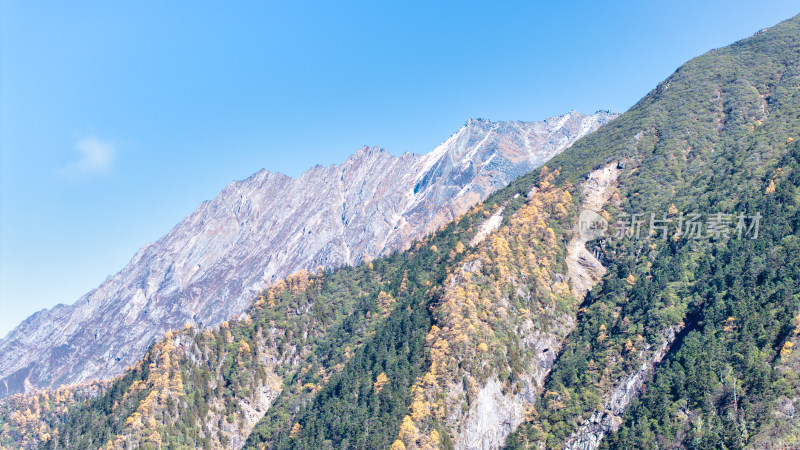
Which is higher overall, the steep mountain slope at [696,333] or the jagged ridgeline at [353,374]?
the jagged ridgeline at [353,374]

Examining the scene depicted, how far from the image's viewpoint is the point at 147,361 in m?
186

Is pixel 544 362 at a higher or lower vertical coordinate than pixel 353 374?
lower

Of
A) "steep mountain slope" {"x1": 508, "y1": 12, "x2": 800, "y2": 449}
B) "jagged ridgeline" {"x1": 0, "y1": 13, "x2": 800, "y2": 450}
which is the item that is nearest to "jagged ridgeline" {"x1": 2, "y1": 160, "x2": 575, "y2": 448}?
"jagged ridgeline" {"x1": 0, "y1": 13, "x2": 800, "y2": 450}

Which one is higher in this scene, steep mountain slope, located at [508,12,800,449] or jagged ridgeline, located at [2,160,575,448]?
jagged ridgeline, located at [2,160,575,448]

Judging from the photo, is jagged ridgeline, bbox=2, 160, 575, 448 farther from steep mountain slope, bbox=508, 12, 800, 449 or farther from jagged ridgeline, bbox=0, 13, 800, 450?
steep mountain slope, bbox=508, 12, 800, 449

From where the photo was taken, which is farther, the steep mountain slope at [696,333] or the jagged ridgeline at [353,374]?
the jagged ridgeline at [353,374]

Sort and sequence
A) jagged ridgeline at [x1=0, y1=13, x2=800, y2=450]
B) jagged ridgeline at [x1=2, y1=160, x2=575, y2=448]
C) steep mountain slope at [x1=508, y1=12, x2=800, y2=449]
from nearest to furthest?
1. steep mountain slope at [x1=508, y1=12, x2=800, y2=449]
2. jagged ridgeline at [x1=0, y1=13, x2=800, y2=450]
3. jagged ridgeline at [x1=2, y1=160, x2=575, y2=448]

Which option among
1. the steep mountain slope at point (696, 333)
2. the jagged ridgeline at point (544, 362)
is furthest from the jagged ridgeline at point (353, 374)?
the steep mountain slope at point (696, 333)

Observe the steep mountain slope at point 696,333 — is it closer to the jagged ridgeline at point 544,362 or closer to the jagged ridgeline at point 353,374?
the jagged ridgeline at point 544,362

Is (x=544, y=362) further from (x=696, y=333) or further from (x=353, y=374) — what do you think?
(x=353, y=374)

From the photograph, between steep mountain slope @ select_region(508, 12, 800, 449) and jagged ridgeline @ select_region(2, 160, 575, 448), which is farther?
jagged ridgeline @ select_region(2, 160, 575, 448)

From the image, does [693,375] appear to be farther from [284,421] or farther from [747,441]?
[284,421]

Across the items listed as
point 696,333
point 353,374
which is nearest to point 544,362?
point 696,333

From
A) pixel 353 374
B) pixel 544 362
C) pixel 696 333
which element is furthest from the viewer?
pixel 544 362
